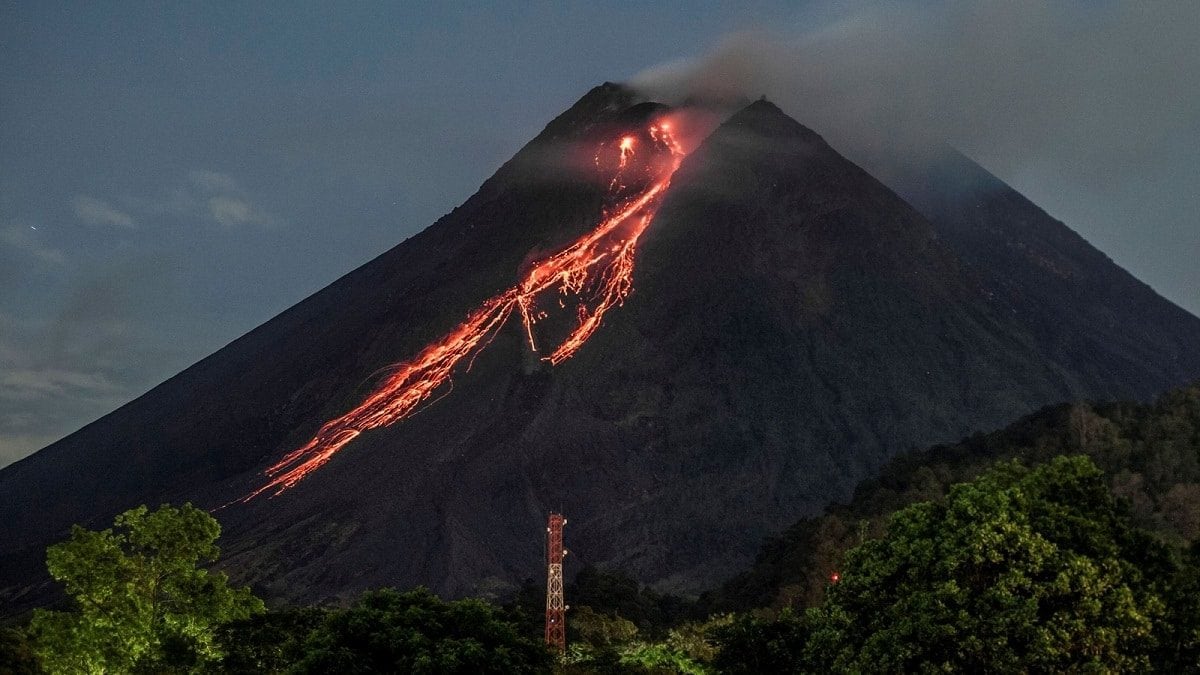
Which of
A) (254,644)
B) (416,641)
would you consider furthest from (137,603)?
(416,641)

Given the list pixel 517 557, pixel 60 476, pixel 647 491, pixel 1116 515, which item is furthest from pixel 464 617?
pixel 60 476

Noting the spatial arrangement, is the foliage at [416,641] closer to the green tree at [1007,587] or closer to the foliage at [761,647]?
the foliage at [761,647]

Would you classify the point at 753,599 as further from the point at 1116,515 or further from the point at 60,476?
the point at 60,476

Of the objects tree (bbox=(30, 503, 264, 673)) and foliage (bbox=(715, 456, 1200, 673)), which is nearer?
foliage (bbox=(715, 456, 1200, 673))

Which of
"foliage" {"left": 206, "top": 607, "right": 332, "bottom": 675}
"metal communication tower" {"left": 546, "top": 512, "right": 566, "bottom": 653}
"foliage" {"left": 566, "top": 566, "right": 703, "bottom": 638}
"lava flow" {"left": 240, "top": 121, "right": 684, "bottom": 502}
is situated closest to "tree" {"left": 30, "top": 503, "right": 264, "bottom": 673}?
"foliage" {"left": 206, "top": 607, "right": 332, "bottom": 675}

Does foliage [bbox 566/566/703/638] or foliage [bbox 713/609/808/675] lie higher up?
foliage [bbox 713/609/808/675]

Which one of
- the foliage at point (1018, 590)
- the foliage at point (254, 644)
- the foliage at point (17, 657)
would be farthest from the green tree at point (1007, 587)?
the foliage at point (17, 657)

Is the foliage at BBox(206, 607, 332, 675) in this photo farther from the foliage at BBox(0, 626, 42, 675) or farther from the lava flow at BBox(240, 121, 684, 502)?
the lava flow at BBox(240, 121, 684, 502)

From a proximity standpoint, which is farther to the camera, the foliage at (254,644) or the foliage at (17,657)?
the foliage at (17,657)
